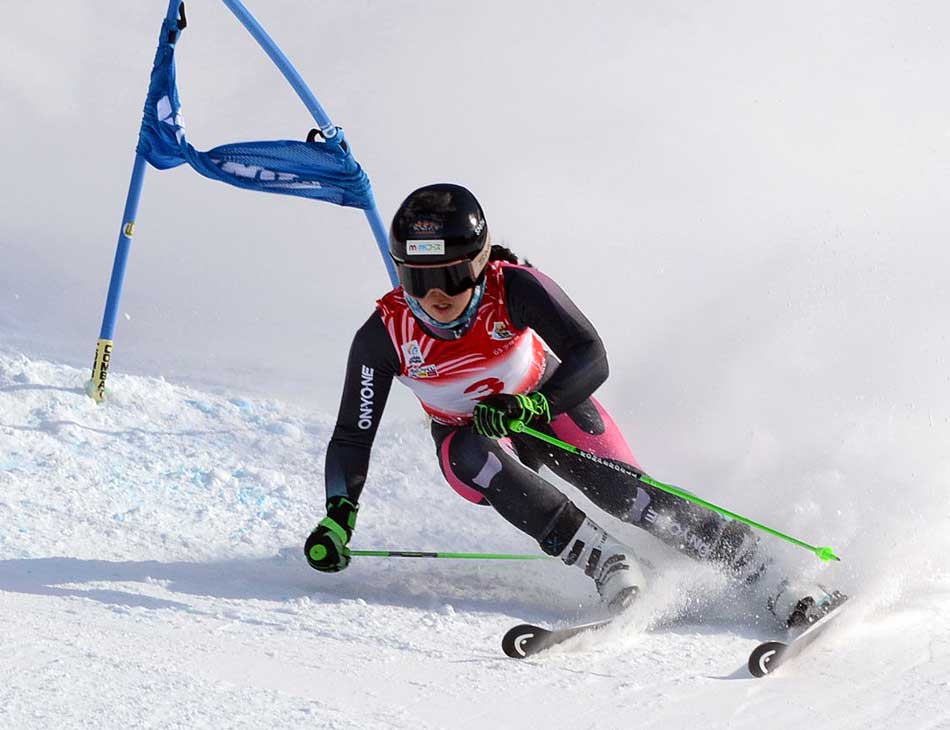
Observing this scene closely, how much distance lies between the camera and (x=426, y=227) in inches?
126

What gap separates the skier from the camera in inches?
128

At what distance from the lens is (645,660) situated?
9.35 ft

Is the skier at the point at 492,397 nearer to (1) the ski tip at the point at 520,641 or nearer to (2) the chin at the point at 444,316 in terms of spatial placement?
(2) the chin at the point at 444,316

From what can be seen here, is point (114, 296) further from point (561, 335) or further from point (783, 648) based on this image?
point (783, 648)

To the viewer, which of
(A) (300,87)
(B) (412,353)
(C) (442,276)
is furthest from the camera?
(A) (300,87)

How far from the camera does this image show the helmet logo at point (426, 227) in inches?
126

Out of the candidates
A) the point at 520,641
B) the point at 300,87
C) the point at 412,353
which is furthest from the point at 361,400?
the point at 300,87

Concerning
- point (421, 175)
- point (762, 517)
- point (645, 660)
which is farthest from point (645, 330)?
point (421, 175)

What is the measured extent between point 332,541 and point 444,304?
2.80 ft

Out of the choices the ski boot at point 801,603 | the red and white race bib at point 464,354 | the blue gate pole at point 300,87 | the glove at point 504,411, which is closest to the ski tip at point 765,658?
the ski boot at point 801,603

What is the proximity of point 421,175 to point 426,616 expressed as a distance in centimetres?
1157

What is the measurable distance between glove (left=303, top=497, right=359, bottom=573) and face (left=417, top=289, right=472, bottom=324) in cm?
71

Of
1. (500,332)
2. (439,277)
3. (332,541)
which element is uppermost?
(439,277)

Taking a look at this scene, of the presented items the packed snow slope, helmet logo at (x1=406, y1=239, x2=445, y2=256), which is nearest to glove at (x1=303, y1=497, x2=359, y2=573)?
the packed snow slope
